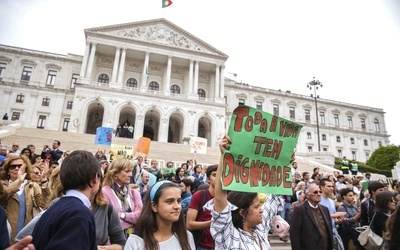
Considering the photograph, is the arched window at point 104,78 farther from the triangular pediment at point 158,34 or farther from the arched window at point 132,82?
the triangular pediment at point 158,34

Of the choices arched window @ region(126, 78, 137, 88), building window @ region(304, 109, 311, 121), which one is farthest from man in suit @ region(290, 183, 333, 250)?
building window @ region(304, 109, 311, 121)

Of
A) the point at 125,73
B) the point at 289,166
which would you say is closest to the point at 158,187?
the point at 289,166

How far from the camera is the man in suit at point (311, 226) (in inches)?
146

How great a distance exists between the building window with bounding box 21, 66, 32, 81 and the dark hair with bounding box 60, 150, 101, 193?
43598 mm

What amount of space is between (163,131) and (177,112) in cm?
335

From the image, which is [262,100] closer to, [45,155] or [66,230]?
[45,155]

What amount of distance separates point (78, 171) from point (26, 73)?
145 ft

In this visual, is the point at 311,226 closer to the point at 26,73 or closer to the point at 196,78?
the point at 196,78

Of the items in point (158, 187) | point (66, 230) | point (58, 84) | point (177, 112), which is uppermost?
point (58, 84)

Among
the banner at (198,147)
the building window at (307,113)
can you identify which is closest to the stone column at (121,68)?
the banner at (198,147)

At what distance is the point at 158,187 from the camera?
240 cm

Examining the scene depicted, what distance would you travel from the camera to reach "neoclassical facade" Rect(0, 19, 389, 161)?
3225 cm

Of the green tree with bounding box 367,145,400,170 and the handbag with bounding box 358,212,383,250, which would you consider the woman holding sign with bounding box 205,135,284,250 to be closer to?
the handbag with bounding box 358,212,383,250

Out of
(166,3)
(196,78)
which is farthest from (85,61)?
(166,3)
